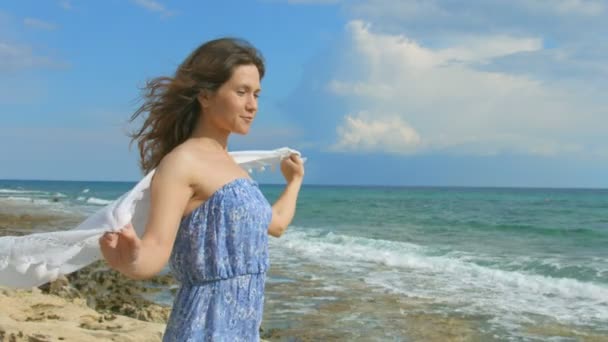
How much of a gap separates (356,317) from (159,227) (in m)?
6.78

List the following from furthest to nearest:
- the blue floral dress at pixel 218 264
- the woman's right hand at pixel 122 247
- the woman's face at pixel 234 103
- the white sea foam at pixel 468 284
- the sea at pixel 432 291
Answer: the white sea foam at pixel 468 284 → the sea at pixel 432 291 → the woman's face at pixel 234 103 → the blue floral dress at pixel 218 264 → the woman's right hand at pixel 122 247

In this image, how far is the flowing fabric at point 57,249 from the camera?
2311 mm

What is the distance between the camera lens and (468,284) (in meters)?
12.1

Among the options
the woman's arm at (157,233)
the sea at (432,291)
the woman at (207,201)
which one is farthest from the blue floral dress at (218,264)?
the sea at (432,291)

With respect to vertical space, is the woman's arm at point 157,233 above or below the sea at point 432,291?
above

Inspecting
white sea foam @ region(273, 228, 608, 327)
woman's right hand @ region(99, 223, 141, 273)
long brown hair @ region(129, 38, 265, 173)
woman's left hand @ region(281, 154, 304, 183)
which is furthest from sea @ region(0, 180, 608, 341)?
woman's right hand @ region(99, 223, 141, 273)

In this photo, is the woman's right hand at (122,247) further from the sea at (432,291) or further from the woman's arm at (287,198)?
the sea at (432,291)

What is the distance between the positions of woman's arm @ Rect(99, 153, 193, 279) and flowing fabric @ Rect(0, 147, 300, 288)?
113 millimetres

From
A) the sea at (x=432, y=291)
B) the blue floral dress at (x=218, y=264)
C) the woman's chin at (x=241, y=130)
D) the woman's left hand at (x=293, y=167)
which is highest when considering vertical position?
the woman's chin at (x=241, y=130)


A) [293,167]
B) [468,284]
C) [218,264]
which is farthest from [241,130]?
[468,284]

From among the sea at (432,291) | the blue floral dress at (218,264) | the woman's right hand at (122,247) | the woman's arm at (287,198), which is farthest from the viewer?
the sea at (432,291)

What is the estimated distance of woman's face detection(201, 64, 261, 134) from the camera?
2566 millimetres

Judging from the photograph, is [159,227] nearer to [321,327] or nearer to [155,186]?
[155,186]

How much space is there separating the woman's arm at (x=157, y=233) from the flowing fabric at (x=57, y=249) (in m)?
0.11
